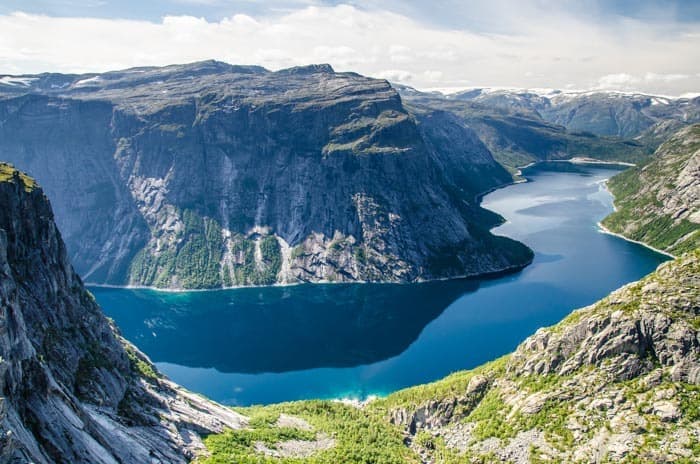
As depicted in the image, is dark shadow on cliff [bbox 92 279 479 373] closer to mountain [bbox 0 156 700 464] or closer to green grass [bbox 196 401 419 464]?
green grass [bbox 196 401 419 464]

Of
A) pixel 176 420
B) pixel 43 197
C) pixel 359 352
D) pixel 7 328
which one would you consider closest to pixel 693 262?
pixel 176 420

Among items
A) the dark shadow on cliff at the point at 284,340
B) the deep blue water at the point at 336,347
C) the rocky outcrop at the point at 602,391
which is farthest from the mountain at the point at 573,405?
the dark shadow on cliff at the point at 284,340

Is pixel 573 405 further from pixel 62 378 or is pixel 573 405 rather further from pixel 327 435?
pixel 62 378

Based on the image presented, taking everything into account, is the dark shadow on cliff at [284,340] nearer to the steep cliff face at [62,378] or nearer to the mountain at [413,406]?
the steep cliff face at [62,378]

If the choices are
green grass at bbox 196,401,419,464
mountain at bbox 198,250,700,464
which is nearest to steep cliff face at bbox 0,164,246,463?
green grass at bbox 196,401,419,464

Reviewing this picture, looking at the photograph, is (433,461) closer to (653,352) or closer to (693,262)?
(653,352)

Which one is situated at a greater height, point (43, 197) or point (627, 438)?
point (43, 197)
